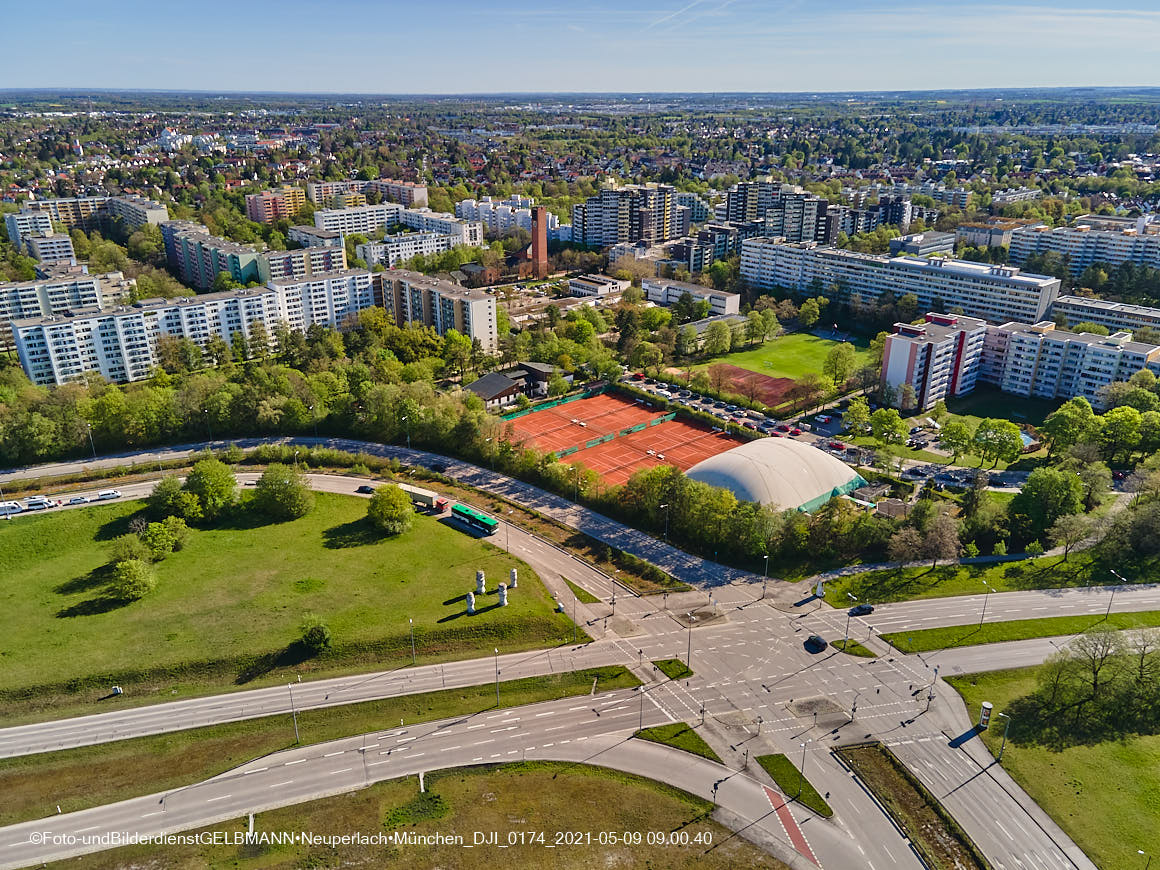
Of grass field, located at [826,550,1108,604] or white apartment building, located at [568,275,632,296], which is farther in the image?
white apartment building, located at [568,275,632,296]

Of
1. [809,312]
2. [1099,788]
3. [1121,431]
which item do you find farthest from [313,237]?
[1099,788]

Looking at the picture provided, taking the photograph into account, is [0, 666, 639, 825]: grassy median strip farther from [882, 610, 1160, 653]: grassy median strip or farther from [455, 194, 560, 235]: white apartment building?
[455, 194, 560, 235]: white apartment building

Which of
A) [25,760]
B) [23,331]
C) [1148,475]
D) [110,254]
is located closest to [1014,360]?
[1148,475]

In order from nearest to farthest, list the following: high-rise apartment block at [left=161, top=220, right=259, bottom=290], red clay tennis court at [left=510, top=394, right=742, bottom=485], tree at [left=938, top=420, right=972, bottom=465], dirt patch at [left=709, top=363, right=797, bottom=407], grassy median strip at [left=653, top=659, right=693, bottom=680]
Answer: grassy median strip at [left=653, top=659, right=693, bottom=680], tree at [left=938, top=420, right=972, bottom=465], red clay tennis court at [left=510, top=394, right=742, bottom=485], dirt patch at [left=709, top=363, right=797, bottom=407], high-rise apartment block at [left=161, top=220, right=259, bottom=290]

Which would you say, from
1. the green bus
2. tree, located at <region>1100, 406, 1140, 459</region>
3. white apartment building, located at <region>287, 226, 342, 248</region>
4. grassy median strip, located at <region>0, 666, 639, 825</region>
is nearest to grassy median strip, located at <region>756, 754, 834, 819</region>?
grassy median strip, located at <region>0, 666, 639, 825</region>

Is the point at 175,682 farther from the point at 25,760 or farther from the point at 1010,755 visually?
the point at 1010,755

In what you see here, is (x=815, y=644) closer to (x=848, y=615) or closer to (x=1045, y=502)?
(x=848, y=615)
